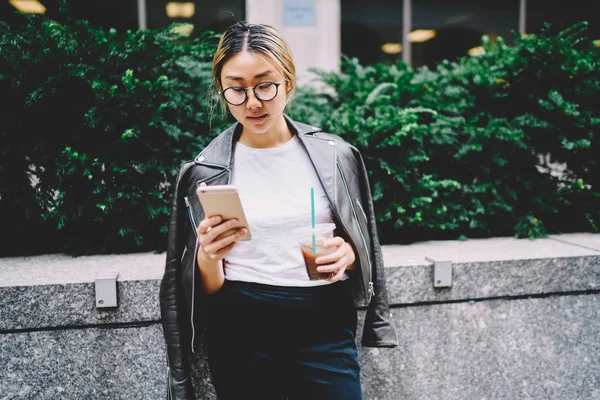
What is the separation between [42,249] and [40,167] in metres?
0.61

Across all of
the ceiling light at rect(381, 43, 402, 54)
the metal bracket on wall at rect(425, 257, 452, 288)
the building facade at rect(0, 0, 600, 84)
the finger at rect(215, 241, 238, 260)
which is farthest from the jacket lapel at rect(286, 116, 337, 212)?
the ceiling light at rect(381, 43, 402, 54)

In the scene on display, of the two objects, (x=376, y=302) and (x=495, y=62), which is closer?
(x=376, y=302)

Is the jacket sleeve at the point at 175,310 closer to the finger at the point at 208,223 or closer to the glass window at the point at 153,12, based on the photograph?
the finger at the point at 208,223

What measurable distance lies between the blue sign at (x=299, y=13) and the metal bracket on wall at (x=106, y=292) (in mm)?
4234

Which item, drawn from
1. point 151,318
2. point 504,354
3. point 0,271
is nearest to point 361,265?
point 151,318

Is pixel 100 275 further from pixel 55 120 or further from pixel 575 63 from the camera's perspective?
pixel 575 63

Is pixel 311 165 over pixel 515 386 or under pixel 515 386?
over

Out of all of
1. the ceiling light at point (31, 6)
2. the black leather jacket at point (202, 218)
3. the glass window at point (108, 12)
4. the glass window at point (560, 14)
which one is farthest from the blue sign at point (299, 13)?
the black leather jacket at point (202, 218)

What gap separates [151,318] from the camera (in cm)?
268

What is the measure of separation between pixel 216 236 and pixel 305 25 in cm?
478

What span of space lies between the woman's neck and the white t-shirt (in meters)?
0.03

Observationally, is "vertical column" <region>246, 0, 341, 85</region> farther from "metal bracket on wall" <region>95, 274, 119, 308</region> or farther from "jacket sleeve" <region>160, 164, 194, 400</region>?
"jacket sleeve" <region>160, 164, 194, 400</region>

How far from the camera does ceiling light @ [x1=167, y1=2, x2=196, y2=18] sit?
6609mm

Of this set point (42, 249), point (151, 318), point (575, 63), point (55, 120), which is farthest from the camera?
point (575, 63)
